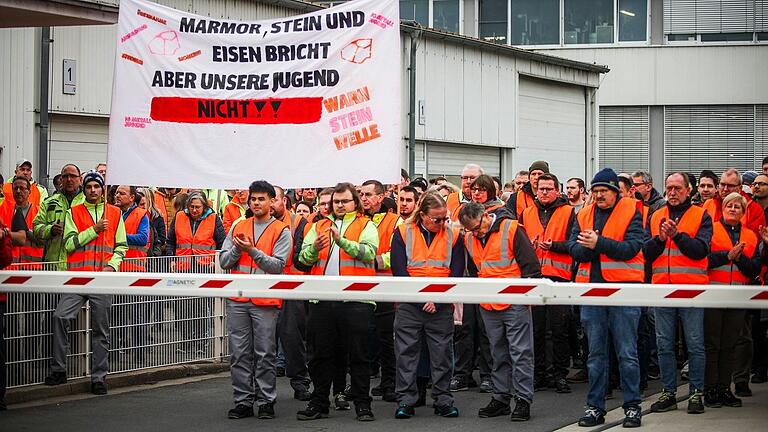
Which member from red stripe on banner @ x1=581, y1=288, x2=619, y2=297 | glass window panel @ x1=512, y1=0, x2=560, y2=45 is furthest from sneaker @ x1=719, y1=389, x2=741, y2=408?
glass window panel @ x1=512, y1=0, x2=560, y2=45

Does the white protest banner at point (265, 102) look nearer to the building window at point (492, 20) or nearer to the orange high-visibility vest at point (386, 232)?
the orange high-visibility vest at point (386, 232)

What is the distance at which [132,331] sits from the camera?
13.3 metres

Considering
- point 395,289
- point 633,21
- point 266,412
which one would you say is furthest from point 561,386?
point 633,21

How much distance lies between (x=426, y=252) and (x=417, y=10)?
3192 centimetres

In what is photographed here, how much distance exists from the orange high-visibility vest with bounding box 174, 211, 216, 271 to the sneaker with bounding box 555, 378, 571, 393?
451 cm

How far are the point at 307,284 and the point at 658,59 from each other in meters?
33.8

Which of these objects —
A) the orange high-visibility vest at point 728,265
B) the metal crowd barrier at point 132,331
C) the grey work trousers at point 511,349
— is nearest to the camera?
the grey work trousers at point 511,349

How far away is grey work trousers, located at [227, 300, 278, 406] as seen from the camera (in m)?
11.0

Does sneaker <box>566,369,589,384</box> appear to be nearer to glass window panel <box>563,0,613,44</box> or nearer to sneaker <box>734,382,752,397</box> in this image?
sneaker <box>734,382,752,397</box>

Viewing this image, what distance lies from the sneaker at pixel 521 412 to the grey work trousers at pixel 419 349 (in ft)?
1.92

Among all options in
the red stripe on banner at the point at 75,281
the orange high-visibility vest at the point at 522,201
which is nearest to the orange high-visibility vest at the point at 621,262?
the orange high-visibility vest at the point at 522,201

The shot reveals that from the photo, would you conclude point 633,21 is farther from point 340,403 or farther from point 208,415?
point 208,415

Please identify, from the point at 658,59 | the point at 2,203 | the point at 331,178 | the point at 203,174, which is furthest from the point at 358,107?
the point at 658,59

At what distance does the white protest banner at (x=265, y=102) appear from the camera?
1087cm
